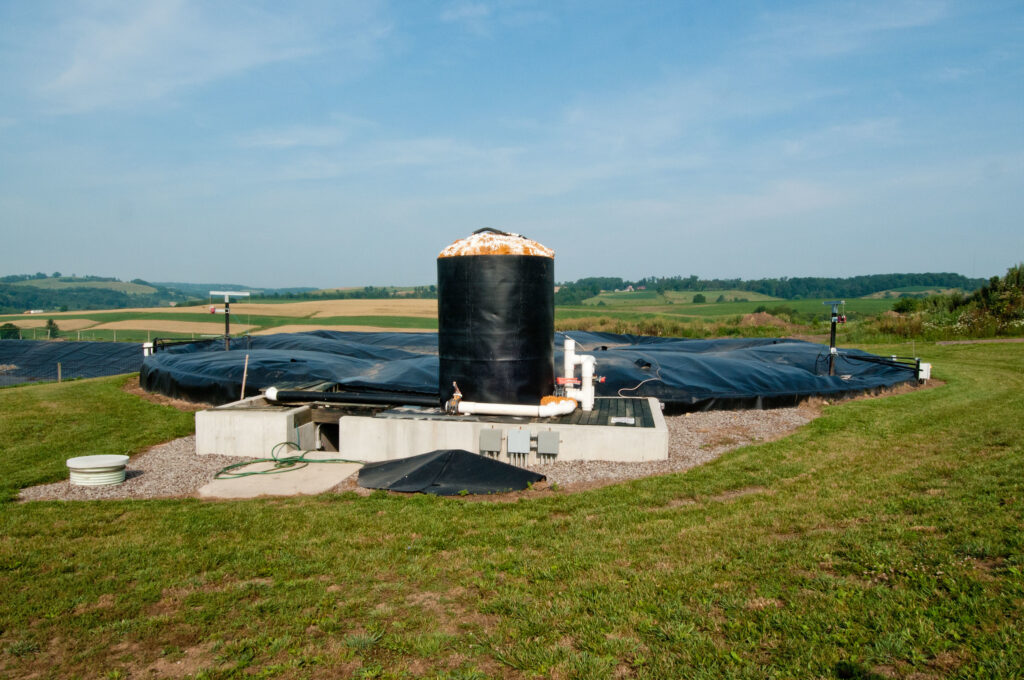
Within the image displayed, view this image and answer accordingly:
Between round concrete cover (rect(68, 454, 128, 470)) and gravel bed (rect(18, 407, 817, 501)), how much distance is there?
0.29m

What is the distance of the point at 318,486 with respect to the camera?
788 cm

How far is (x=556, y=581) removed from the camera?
465 cm

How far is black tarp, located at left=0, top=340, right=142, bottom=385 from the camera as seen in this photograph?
2272 cm

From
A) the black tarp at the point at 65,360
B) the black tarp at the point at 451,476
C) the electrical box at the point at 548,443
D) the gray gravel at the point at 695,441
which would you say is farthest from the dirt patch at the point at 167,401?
the black tarp at the point at 65,360

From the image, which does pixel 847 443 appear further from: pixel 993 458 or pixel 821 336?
pixel 821 336

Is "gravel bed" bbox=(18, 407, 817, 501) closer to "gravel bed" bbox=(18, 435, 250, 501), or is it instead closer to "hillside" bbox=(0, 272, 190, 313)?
"gravel bed" bbox=(18, 435, 250, 501)

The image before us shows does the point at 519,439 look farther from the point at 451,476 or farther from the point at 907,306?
the point at 907,306

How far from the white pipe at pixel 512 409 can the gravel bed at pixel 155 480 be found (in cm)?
351

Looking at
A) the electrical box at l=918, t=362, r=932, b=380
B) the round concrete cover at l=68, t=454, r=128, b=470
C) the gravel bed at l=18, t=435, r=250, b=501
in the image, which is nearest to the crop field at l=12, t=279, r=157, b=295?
the gravel bed at l=18, t=435, r=250, b=501

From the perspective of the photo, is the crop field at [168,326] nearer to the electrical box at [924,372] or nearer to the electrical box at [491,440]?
the electrical box at [491,440]

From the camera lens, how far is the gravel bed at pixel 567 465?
25.8ft

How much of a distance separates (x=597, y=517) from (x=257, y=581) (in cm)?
308

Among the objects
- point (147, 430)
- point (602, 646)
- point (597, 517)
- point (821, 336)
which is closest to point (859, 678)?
point (602, 646)

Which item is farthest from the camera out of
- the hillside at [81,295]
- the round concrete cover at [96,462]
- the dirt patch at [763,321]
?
the hillside at [81,295]
